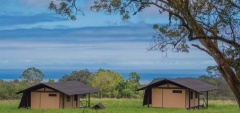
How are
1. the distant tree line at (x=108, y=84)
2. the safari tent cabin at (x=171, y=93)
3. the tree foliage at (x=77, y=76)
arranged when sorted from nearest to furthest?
the safari tent cabin at (x=171, y=93) → the distant tree line at (x=108, y=84) → the tree foliage at (x=77, y=76)

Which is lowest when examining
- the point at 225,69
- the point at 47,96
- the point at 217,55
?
the point at 47,96

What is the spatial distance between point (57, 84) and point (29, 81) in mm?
14496

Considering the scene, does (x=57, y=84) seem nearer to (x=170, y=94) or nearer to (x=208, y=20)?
(x=170, y=94)

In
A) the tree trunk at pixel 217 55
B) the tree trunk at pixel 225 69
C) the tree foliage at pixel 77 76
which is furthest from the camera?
the tree foliage at pixel 77 76

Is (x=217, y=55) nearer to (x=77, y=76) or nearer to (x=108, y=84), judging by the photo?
(x=108, y=84)

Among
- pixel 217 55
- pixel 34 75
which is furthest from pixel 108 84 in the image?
pixel 217 55

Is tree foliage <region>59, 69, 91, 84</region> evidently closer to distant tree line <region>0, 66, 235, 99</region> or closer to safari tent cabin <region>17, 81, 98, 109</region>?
distant tree line <region>0, 66, 235, 99</region>

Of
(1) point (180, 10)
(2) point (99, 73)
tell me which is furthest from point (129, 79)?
(1) point (180, 10)

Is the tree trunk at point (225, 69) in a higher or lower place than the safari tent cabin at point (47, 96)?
higher

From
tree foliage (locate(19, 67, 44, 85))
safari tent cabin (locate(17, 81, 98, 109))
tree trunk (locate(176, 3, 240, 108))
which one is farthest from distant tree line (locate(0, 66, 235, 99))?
tree trunk (locate(176, 3, 240, 108))

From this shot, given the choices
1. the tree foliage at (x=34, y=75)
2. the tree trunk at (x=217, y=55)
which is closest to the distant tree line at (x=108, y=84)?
the tree foliage at (x=34, y=75)

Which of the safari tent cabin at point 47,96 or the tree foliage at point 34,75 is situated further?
the tree foliage at point 34,75

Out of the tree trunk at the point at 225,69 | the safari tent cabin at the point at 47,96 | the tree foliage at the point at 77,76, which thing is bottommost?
the safari tent cabin at the point at 47,96

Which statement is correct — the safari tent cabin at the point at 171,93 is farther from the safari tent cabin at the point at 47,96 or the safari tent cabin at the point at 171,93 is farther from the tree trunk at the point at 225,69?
the tree trunk at the point at 225,69
